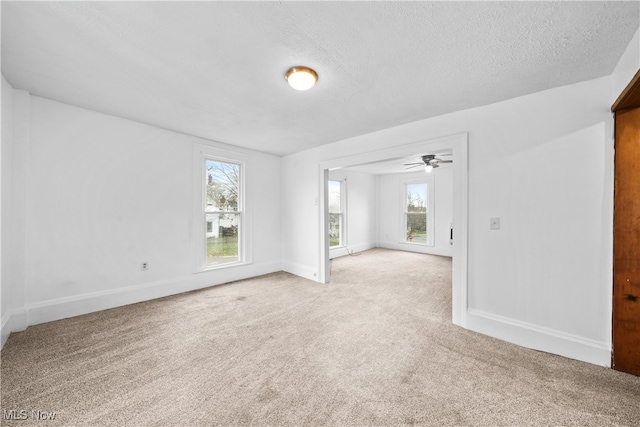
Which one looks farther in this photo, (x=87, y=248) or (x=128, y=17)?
(x=87, y=248)

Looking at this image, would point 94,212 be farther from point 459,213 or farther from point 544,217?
point 544,217

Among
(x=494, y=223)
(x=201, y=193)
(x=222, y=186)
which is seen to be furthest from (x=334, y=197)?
(x=494, y=223)

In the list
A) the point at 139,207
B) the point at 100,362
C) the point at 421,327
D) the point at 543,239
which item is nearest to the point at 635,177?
the point at 543,239

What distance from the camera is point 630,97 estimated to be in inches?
64.9

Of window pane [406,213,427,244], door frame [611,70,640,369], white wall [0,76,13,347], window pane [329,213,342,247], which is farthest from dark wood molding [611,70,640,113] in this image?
window pane [406,213,427,244]

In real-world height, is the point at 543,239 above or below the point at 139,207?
below

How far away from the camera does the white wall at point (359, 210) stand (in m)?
6.71

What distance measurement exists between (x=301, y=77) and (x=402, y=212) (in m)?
6.12

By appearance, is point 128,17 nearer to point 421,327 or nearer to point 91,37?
point 91,37

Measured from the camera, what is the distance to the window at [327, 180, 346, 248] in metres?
6.54

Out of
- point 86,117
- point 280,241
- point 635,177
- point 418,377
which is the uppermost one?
point 86,117

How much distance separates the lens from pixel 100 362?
1.93 m

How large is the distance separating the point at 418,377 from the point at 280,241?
140 inches

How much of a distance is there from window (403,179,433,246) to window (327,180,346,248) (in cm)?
207
